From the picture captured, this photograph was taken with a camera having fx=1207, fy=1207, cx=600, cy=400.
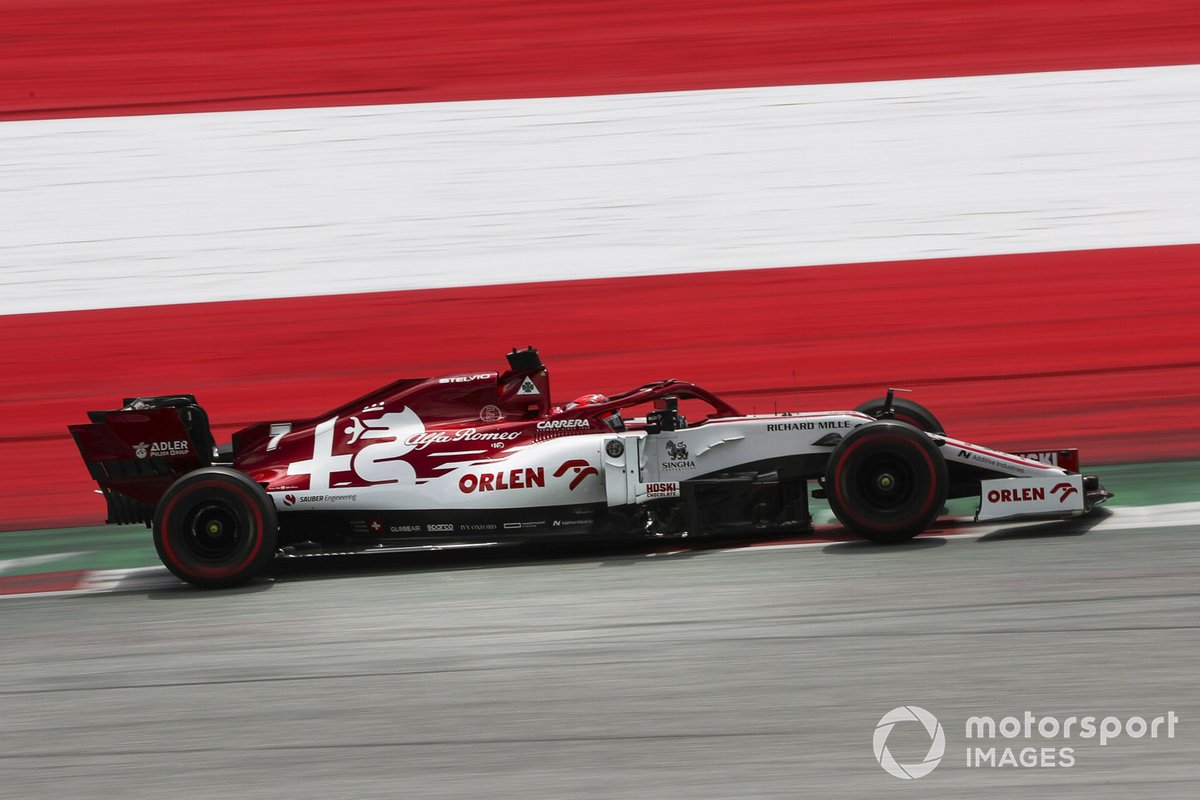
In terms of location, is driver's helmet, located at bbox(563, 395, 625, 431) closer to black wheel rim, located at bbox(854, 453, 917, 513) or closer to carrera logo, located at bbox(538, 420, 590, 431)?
carrera logo, located at bbox(538, 420, 590, 431)

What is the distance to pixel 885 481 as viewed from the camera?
660 centimetres

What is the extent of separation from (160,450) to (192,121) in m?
5.64

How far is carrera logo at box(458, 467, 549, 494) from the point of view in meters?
6.86

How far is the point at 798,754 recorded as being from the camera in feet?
12.8

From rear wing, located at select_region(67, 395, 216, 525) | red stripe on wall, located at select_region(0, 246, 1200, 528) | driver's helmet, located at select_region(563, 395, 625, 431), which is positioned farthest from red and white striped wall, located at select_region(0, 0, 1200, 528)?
driver's helmet, located at select_region(563, 395, 625, 431)

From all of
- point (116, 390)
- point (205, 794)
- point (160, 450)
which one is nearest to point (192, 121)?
point (116, 390)

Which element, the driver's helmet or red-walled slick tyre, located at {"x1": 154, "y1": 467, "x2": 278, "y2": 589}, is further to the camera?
the driver's helmet

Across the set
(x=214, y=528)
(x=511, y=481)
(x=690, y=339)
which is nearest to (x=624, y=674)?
(x=511, y=481)

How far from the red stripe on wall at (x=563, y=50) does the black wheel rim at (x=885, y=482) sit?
20.0ft

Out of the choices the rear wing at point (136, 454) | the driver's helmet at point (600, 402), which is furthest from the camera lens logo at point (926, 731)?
the rear wing at point (136, 454)

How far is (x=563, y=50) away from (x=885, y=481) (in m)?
6.85

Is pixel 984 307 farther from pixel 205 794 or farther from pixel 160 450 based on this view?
pixel 205 794

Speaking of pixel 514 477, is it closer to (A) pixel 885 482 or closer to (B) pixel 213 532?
(B) pixel 213 532

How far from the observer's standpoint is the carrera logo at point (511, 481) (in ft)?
22.5
